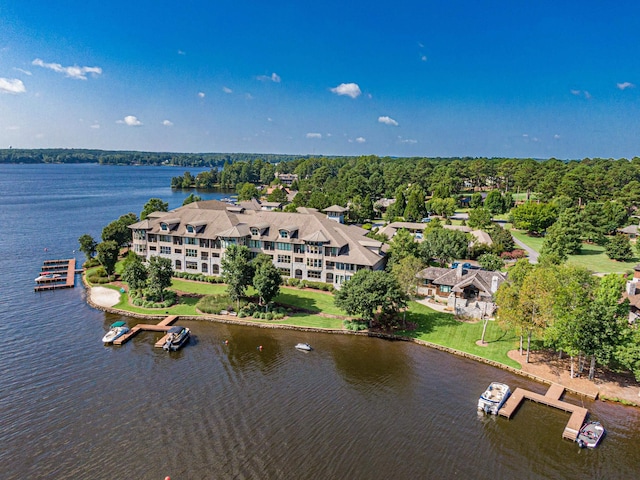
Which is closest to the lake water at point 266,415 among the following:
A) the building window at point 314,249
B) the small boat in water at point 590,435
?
the small boat in water at point 590,435

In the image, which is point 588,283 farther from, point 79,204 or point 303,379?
point 79,204

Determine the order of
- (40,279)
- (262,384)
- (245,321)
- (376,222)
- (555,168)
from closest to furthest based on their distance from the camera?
(262,384)
(245,321)
(40,279)
(376,222)
(555,168)

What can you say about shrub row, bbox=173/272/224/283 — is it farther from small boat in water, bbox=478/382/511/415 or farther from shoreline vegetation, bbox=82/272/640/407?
small boat in water, bbox=478/382/511/415

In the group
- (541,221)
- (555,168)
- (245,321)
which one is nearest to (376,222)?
(541,221)

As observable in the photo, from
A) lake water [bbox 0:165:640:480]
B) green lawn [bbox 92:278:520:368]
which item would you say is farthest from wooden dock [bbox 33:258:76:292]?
lake water [bbox 0:165:640:480]

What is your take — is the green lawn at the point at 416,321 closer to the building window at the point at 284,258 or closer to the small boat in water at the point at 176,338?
the building window at the point at 284,258

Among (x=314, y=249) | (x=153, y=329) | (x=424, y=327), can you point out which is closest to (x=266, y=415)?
(x=153, y=329)

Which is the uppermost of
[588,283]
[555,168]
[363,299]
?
[555,168]

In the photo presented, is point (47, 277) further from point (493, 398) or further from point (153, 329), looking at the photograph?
point (493, 398)
